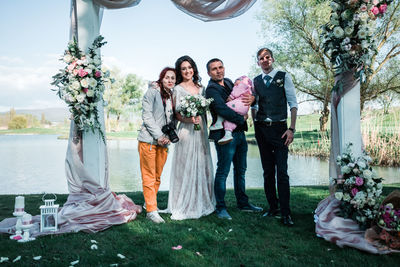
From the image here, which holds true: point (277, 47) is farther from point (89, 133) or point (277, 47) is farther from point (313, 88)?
point (89, 133)

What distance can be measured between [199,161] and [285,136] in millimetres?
1039

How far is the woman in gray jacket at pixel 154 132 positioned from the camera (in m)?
3.62

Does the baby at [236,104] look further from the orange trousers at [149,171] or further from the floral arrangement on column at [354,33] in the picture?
the floral arrangement on column at [354,33]

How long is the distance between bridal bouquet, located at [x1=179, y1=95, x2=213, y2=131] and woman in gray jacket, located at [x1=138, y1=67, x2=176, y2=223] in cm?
26

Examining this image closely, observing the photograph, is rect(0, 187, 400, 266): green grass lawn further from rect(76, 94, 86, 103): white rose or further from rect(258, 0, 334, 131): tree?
rect(258, 0, 334, 131): tree

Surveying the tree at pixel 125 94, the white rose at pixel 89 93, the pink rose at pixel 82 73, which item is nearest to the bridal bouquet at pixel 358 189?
the white rose at pixel 89 93

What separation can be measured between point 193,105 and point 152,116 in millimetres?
506

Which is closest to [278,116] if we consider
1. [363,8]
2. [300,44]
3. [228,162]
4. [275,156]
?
[275,156]

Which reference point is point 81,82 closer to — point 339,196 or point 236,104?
point 236,104

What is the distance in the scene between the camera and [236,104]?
3.64 meters

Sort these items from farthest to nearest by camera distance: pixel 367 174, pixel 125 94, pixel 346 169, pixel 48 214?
1. pixel 125 94
2. pixel 48 214
3. pixel 346 169
4. pixel 367 174

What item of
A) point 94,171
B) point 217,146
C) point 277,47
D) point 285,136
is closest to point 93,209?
point 94,171

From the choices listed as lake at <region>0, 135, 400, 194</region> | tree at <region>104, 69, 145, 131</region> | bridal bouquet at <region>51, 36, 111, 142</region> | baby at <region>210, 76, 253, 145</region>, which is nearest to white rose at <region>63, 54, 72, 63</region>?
bridal bouquet at <region>51, 36, 111, 142</region>

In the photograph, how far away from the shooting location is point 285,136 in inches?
136
